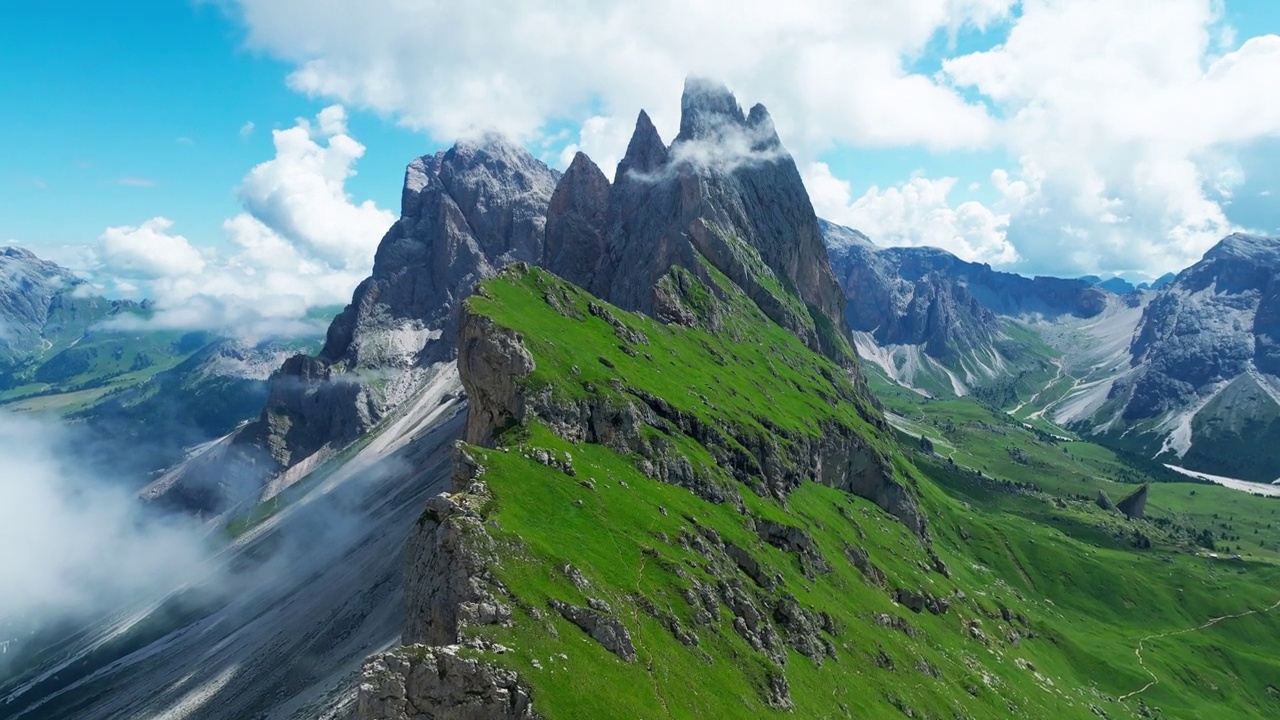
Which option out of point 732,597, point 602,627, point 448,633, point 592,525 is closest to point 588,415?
point 592,525

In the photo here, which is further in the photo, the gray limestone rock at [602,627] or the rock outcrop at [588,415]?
the rock outcrop at [588,415]

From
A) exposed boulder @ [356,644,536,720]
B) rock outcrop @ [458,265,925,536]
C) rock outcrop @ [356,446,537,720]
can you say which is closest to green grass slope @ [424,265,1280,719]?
rock outcrop @ [356,446,537,720]

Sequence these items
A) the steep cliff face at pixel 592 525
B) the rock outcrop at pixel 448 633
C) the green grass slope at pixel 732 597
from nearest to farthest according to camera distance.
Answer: the rock outcrop at pixel 448 633, the steep cliff face at pixel 592 525, the green grass slope at pixel 732 597

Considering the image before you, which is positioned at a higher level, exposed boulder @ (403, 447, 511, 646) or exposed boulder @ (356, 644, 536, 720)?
exposed boulder @ (403, 447, 511, 646)

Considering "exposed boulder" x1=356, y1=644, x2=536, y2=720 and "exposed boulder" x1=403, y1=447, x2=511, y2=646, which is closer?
"exposed boulder" x1=356, y1=644, x2=536, y2=720

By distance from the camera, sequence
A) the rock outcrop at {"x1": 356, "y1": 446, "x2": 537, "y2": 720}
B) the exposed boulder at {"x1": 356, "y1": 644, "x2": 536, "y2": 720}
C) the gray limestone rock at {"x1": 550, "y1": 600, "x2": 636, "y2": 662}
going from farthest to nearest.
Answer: the gray limestone rock at {"x1": 550, "y1": 600, "x2": 636, "y2": 662} → the rock outcrop at {"x1": 356, "y1": 446, "x2": 537, "y2": 720} → the exposed boulder at {"x1": 356, "y1": 644, "x2": 536, "y2": 720}

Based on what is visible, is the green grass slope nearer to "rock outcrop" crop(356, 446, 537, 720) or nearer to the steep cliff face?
the steep cliff face

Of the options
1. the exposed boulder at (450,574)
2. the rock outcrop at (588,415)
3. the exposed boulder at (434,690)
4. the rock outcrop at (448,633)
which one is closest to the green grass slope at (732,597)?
the rock outcrop at (448,633)

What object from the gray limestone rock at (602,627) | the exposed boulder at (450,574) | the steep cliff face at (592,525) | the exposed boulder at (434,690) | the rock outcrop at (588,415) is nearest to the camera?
the exposed boulder at (434,690)

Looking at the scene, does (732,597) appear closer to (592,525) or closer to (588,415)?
(592,525)

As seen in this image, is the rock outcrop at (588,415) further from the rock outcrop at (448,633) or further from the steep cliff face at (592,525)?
the rock outcrop at (448,633)

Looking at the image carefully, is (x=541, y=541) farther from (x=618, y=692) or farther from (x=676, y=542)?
(x=676, y=542)
